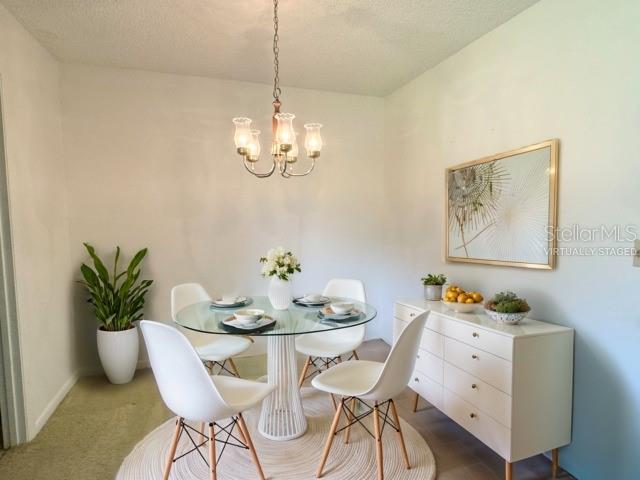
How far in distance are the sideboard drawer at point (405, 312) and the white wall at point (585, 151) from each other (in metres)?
0.55

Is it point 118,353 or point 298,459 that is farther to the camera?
point 118,353

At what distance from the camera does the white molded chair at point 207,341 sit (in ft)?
7.89

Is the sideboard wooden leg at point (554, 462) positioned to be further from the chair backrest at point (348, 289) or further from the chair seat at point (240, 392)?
the chair seat at point (240, 392)

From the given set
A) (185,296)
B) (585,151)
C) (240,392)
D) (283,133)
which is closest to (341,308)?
(240,392)

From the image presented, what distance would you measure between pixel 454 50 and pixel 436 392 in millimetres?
2574

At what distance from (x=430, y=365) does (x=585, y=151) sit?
156cm

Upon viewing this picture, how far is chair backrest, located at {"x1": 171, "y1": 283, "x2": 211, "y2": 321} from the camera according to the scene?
274 centimetres

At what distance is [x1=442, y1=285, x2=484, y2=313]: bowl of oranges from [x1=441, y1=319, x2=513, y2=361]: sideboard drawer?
0.44 feet

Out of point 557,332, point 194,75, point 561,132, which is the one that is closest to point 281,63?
point 194,75

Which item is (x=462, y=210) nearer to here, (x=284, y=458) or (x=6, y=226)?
(x=284, y=458)

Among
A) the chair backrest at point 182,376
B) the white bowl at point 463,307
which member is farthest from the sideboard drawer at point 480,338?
the chair backrest at point 182,376

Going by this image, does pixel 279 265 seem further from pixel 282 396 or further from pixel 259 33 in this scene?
pixel 259 33

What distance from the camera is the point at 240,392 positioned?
177cm

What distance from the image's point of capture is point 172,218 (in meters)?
3.30
